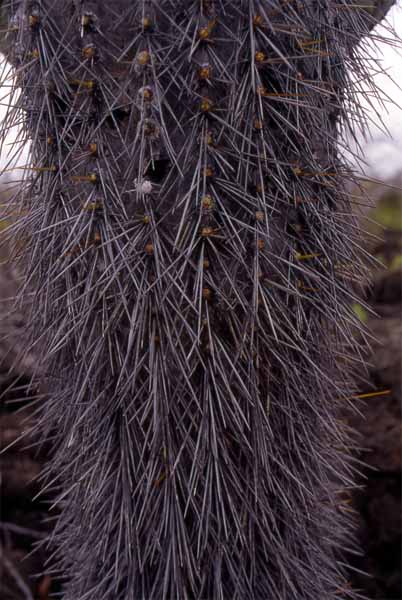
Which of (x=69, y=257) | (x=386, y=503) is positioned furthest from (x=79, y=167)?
(x=386, y=503)

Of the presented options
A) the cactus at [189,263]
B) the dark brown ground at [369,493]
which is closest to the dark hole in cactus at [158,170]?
the cactus at [189,263]

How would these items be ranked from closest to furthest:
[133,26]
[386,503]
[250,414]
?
[133,26] < [250,414] < [386,503]

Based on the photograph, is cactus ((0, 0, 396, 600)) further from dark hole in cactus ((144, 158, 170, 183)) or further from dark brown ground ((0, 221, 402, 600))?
dark brown ground ((0, 221, 402, 600))

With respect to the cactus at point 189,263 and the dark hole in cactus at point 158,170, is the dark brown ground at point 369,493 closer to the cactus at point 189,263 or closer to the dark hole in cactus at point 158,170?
the cactus at point 189,263

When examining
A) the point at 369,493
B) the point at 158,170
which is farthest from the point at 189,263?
Answer: the point at 369,493

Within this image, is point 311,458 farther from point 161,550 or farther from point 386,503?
point 386,503

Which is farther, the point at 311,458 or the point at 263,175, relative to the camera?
the point at 311,458

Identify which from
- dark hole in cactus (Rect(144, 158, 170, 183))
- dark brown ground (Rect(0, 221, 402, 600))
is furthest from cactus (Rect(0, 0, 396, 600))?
dark brown ground (Rect(0, 221, 402, 600))

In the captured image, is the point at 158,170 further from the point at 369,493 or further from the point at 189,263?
the point at 369,493

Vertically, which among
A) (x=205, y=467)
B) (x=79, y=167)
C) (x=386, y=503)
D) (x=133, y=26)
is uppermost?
(x=133, y=26)
